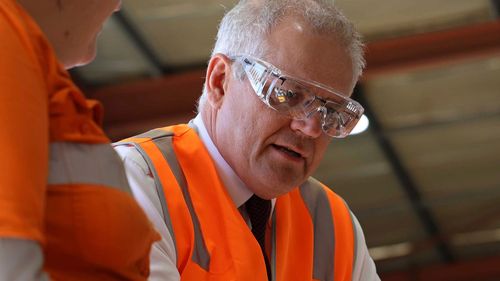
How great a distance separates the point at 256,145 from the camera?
8.29ft

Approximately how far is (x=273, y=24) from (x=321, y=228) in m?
0.51

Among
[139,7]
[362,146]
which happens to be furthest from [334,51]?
[362,146]

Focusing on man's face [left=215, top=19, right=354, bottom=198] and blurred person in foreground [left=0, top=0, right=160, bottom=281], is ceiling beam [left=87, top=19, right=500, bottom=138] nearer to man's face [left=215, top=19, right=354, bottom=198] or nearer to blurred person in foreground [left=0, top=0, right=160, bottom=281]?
man's face [left=215, top=19, right=354, bottom=198]

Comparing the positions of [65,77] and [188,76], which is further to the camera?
[188,76]

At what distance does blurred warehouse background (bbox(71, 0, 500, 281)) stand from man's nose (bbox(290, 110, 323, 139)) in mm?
4356

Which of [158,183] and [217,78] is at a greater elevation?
[217,78]

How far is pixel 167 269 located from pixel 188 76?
576cm

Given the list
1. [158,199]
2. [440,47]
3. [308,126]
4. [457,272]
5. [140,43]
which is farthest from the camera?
[457,272]

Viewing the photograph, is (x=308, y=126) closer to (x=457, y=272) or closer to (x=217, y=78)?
(x=217, y=78)

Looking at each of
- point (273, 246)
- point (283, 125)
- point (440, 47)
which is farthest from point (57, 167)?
point (440, 47)

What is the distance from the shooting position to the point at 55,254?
135 centimetres

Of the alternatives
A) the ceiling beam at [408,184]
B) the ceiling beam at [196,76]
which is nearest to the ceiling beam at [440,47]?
the ceiling beam at [196,76]

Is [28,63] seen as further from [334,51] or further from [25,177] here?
[334,51]

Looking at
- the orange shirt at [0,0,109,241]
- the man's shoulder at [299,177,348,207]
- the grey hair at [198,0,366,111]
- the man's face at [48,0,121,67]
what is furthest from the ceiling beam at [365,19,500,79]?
the orange shirt at [0,0,109,241]
